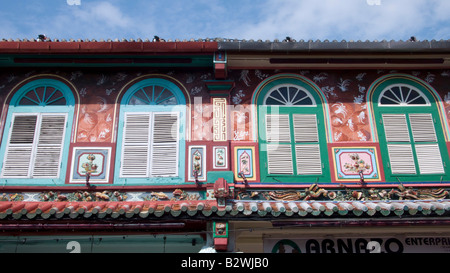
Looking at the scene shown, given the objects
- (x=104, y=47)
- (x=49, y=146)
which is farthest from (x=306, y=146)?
(x=49, y=146)

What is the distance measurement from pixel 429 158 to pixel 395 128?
0.94 metres

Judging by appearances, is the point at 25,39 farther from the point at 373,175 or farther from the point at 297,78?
the point at 373,175

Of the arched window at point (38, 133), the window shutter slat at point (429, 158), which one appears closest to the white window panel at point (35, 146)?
the arched window at point (38, 133)

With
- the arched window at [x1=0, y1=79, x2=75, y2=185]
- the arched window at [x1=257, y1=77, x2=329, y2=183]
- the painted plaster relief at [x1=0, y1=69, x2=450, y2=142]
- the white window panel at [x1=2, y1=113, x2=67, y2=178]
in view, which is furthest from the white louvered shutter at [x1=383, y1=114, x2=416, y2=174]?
the white window panel at [x1=2, y1=113, x2=67, y2=178]

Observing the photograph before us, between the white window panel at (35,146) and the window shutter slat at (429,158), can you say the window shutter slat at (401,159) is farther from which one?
the white window panel at (35,146)

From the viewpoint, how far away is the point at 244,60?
955 centimetres

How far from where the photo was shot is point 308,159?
906 cm

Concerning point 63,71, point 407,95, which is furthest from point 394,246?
point 63,71

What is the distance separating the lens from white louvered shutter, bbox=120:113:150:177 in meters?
8.86

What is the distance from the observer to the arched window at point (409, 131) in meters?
8.98

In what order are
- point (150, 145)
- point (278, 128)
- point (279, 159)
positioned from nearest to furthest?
point (279, 159), point (150, 145), point (278, 128)

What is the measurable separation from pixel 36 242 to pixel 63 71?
12.6 ft

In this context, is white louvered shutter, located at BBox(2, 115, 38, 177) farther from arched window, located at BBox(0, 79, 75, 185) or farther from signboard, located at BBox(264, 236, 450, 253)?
signboard, located at BBox(264, 236, 450, 253)

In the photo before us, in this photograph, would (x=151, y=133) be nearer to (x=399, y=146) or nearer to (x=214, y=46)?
(x=214, y=46)
